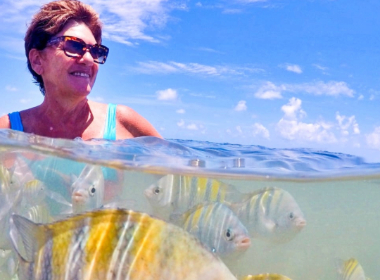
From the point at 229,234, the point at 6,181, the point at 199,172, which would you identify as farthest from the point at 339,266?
the point at 6,181

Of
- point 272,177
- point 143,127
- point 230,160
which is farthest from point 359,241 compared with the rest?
point 143,127

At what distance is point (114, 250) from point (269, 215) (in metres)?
3.27

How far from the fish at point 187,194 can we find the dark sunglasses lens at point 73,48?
2121 mm

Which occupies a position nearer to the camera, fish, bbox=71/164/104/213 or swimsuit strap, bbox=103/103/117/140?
fish, bbox=71/164/104/213

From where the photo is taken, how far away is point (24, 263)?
2.31m

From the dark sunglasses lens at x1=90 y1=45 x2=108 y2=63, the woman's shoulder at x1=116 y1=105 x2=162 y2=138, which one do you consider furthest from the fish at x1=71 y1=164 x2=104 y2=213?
the dark sunglasses lens at x1=90 y1=45 x2=108 y2=63

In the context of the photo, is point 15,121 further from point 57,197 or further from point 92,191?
point 92,191

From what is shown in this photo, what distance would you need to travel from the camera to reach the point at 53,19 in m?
5.39

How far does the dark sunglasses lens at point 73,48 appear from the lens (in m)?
5.33

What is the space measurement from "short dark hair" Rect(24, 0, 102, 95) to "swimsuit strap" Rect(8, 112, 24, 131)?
3.22 ft

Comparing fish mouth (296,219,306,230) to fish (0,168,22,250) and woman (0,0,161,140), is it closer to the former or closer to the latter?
woman (0,0,161,140)

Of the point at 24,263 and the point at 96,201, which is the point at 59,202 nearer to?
the point at 96,201

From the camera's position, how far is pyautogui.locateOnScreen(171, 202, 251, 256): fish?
368 centimetres

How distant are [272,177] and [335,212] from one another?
5017 millimetres
